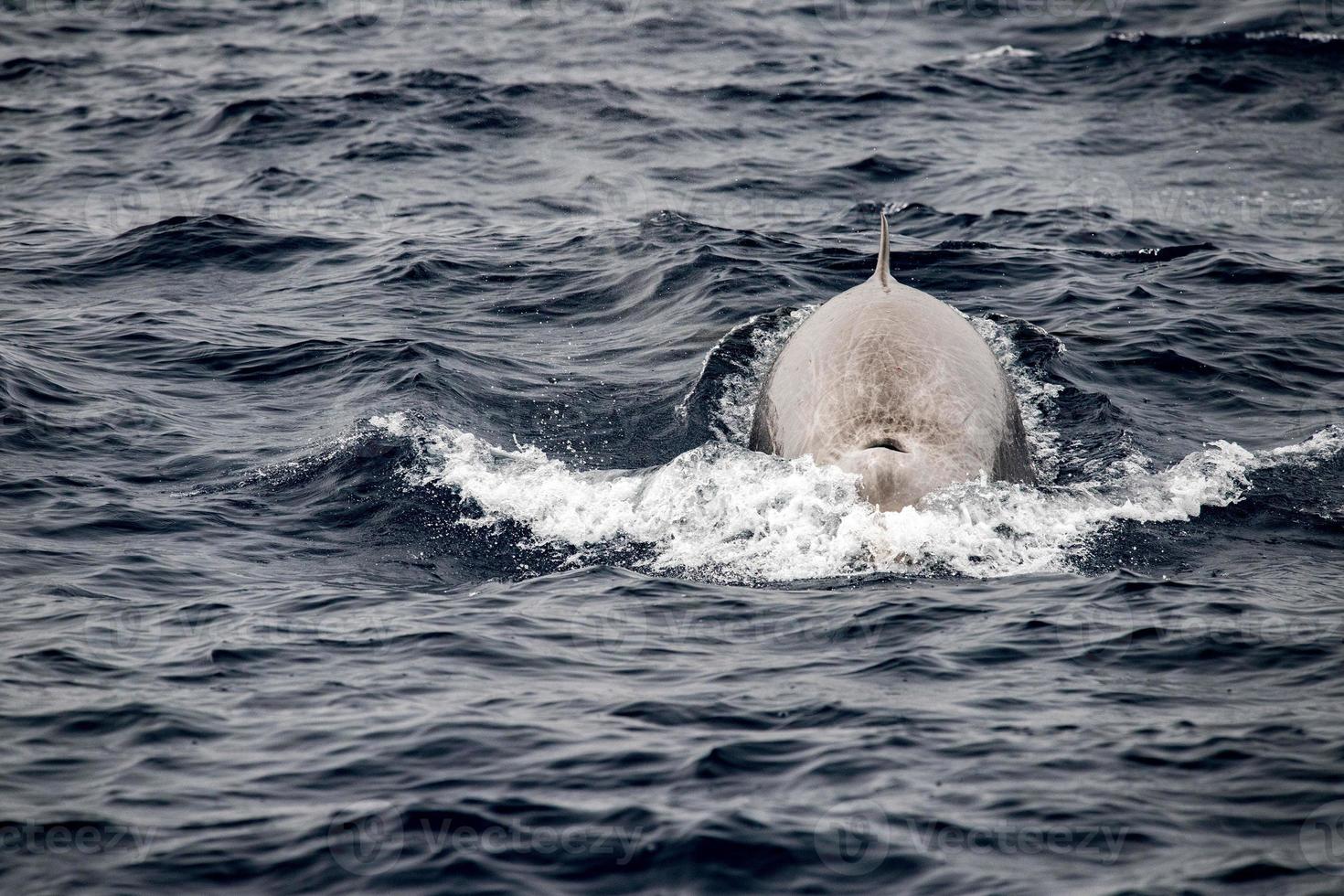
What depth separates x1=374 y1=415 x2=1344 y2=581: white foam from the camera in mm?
12047

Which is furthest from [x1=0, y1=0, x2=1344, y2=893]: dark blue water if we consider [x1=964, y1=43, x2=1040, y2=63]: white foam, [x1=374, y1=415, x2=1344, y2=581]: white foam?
[x1=964, y1=43, x2=1040, y2=63]: white foam

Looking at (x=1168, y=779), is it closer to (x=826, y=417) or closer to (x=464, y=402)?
(x=826, y=417)

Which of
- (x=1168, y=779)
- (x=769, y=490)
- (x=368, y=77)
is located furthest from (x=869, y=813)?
(x=368, y=77)

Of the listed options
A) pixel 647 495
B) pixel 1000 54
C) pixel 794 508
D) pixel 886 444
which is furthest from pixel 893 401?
pixel 1000 54

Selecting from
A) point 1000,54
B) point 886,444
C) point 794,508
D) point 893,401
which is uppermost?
point 1000,54

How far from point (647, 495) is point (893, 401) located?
240cm

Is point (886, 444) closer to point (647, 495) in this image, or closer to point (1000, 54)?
point (647, 495)

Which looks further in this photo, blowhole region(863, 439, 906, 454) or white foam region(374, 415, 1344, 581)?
blowhole region(863, 439, 906, 454)

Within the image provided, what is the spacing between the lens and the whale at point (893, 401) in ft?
40.6

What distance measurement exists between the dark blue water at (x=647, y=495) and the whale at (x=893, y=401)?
369mm

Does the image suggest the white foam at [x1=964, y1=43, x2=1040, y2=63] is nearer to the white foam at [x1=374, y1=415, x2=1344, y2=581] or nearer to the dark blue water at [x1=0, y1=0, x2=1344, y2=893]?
the dark blue water at [x1=0, y1=0, x2=1344, y2=893]

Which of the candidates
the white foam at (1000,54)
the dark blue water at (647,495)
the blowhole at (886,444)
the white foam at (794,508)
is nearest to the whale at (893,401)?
the blowhole at (886,444)

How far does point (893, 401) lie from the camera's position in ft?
42.5

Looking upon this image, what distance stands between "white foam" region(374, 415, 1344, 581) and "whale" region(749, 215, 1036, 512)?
0.20 metres
